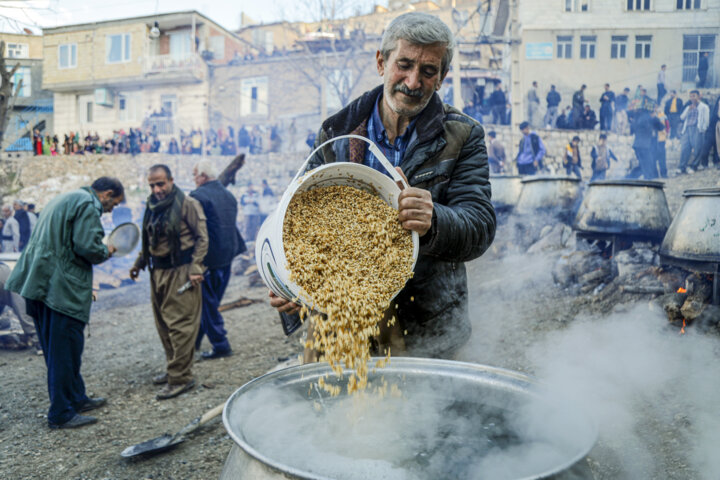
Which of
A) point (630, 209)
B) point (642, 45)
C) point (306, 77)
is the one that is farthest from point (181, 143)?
point (630, 209)

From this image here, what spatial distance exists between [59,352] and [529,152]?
845 cm

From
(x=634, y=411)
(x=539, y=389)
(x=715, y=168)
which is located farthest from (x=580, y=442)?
(x=715, y=168)

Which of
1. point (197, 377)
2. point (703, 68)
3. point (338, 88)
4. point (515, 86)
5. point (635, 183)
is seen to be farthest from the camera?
point (338, 88)

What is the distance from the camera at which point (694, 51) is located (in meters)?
6.58

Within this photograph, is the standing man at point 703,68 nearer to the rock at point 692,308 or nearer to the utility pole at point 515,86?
the utility pole at point 515,86

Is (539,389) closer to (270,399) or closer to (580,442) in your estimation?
(580,442)

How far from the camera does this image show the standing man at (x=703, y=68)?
6.30 m

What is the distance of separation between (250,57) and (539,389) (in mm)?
25460

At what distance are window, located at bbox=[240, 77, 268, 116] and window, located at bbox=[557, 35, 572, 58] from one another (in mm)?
17328

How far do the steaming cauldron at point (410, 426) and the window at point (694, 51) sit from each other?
6596 millimetres

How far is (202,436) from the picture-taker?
3.73 metres

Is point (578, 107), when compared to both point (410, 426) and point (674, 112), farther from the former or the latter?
point (410, 426)

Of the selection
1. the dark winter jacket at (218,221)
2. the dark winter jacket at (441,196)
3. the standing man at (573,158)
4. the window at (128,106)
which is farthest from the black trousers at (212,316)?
the window at (128,106)

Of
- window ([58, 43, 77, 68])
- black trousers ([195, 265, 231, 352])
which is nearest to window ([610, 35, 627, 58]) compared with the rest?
black trousers ([195, 265, 231, 352])
